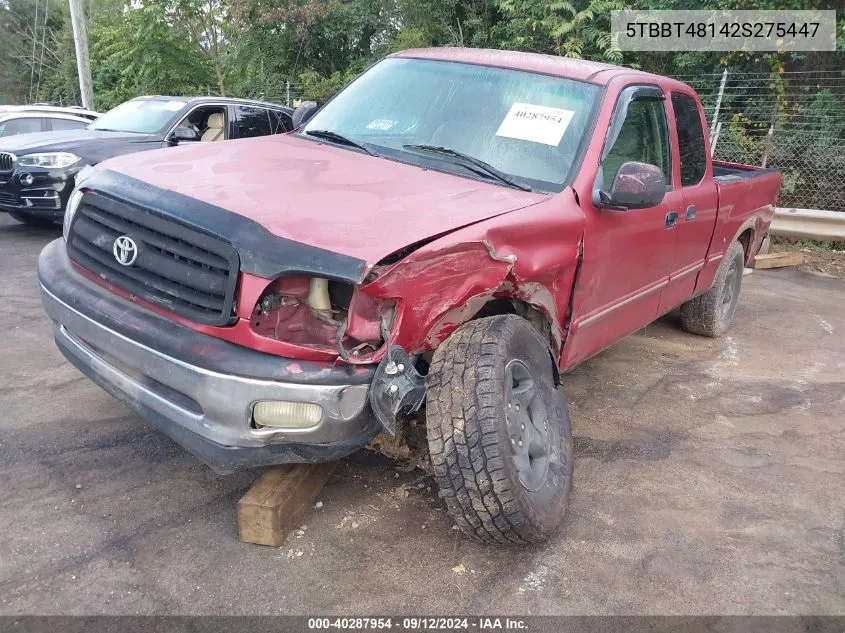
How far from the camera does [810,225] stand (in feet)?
29.4

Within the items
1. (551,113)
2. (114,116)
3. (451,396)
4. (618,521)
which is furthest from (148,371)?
(114,116)

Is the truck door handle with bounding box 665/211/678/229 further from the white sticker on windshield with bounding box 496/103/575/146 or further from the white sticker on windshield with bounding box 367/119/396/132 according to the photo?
the white sticker on windshield with bounding box 367/119/396/132

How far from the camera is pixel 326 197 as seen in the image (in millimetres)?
2795

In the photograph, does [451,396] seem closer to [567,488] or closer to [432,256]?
[432,256]

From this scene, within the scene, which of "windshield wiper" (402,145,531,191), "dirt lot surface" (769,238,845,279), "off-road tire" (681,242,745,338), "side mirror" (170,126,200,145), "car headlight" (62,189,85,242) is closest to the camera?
"car headlight" (62,189,85,242)

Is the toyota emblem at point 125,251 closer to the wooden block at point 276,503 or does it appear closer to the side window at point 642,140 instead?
the wooden block at point 276,503

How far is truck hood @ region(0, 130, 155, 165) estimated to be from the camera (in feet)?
24.6

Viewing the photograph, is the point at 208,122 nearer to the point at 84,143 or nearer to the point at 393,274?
the point at 84,143

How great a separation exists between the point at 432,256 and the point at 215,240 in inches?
29.4

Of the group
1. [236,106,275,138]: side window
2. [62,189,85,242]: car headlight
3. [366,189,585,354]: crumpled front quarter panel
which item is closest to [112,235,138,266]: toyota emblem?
[62,189,85,242]: car headlight

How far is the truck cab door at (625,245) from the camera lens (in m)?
3.49

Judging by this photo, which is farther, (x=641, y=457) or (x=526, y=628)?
(x=641, y=457)

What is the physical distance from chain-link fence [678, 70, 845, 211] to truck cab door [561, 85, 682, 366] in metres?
6.92

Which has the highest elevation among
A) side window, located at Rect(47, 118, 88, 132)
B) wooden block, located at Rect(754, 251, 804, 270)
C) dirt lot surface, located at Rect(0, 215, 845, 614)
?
side window, located at Rect(47, 118, 88, 132)
